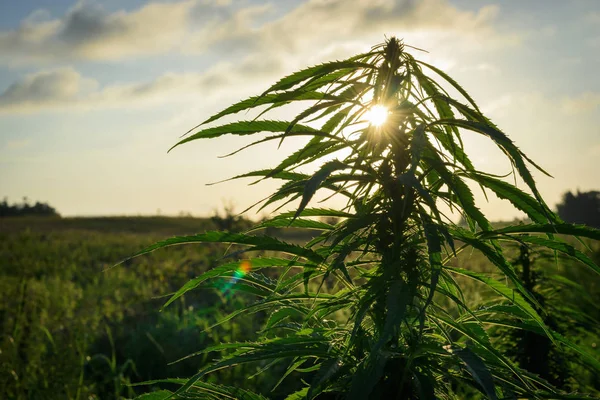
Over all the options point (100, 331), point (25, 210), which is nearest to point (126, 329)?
→ point (100, 331)

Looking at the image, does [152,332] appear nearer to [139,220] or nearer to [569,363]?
[569,363]

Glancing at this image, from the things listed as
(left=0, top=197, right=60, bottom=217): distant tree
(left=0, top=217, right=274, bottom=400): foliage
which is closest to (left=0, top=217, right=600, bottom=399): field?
(left=0, top=217, right=274, bottom=400): foliage

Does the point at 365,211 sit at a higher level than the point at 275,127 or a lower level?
lower

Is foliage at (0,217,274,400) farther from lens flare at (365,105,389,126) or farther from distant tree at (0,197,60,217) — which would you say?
distant tree at (0,197,60,217)

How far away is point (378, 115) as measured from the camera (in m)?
1.24

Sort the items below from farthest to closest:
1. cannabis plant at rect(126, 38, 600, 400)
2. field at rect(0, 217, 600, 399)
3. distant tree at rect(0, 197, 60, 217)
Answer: distant tree at rect(0, 197, 60, 217) < field at rect(0, 217, 600, 399) < cannabis plant at rect(126, 38, 600, 400)

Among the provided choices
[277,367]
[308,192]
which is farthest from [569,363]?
[277,367]

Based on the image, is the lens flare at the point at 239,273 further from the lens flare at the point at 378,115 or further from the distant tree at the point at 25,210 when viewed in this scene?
the distant tree at the point at 25,210

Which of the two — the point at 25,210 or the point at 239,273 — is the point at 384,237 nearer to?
the point at 239,273

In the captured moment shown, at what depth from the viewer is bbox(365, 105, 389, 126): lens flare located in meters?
1.22

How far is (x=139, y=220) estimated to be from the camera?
4875cm

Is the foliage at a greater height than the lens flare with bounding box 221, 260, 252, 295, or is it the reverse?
the lens flare with bounding box 221, 260, 252, 295

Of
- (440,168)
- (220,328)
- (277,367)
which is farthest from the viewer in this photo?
(220,328)

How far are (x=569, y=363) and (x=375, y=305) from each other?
135cm
